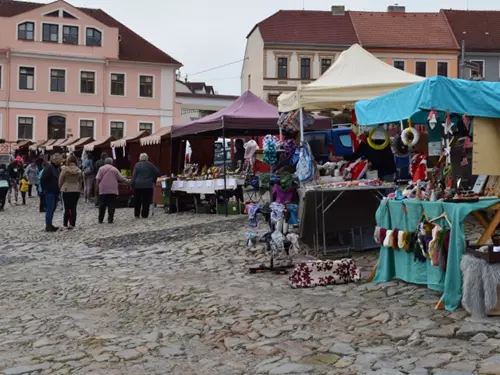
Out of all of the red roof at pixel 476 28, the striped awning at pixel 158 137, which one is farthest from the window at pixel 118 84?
the striped awning at pixel 158 137

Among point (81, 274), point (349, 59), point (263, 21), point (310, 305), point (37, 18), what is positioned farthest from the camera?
point (263, 21)

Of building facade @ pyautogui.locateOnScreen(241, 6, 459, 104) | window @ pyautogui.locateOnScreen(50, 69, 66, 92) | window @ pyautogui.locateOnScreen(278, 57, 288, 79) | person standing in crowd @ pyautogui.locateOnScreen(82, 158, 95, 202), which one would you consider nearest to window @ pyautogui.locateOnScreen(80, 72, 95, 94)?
window @ pyautogui.locateOnScreen(50, 69, 66, 92)

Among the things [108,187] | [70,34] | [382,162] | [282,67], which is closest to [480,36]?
[282,67]

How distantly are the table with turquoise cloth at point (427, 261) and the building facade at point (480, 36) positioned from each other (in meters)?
43.5

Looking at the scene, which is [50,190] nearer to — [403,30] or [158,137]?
[158,137]

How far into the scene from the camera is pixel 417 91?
6.86 metres

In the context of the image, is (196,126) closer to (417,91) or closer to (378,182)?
(378,182)

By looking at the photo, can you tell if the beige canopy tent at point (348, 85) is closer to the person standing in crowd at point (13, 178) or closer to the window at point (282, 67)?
the person standing in crowd at point (13, 178)

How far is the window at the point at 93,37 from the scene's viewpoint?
4519 cm

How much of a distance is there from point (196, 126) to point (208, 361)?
11.0 meters

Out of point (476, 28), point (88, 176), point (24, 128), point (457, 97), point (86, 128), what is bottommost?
point (88, 176)

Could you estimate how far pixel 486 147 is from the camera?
668 cm

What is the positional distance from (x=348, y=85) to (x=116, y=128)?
1458 inches

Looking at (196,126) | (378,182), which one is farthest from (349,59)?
(196,126)
